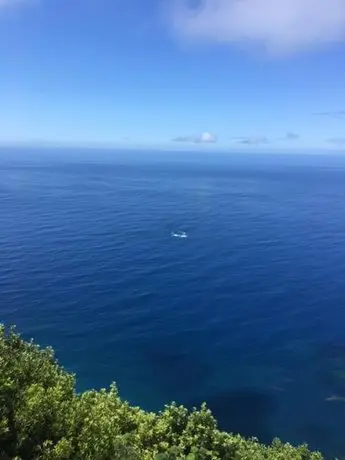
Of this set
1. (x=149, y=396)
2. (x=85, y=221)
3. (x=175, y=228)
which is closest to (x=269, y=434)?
(x=149, y=396)

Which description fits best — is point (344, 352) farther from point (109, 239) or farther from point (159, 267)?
point (109, 239)

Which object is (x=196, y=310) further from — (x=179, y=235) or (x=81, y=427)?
(x=81, y=427)

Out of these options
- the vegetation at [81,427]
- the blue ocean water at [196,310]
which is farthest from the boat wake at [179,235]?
the vegetation at [81,427]

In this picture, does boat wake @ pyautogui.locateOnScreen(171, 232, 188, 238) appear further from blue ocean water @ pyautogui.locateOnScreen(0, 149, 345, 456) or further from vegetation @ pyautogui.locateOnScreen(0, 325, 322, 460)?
vegetation @ pyautogui.locateOnScreen(0, 325, 322, 460)

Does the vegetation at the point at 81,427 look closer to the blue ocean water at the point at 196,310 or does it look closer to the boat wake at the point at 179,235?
the blue ocean water at the point at 196,310

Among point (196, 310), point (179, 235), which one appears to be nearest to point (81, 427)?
point (196, 310)

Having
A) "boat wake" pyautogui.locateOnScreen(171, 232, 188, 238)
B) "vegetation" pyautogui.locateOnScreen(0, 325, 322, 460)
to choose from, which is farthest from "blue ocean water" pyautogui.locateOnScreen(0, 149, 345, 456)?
"vegetation" pyautogui.locateOnScreen(0, 325, 322, 460)
